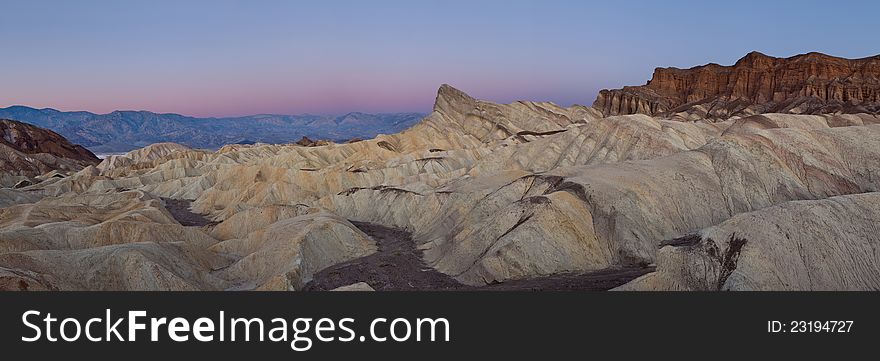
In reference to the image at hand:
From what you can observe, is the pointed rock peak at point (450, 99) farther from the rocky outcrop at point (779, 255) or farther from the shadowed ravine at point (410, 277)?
the rocky outcrop at point (779, 255)

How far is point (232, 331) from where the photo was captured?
13242mm

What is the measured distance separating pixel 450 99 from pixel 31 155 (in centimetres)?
9052

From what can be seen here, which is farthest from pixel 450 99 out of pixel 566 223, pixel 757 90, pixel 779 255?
pixel 779 255

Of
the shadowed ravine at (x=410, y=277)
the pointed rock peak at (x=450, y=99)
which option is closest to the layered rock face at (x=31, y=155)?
the pointed rock peak at (x=450, y=99)

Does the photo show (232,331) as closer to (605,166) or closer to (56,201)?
(605,166)

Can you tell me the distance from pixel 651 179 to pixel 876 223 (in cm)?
1493

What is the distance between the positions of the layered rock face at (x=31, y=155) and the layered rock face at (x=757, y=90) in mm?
118567

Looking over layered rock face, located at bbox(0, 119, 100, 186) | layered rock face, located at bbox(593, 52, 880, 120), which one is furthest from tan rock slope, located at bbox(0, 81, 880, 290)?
layered rock face, located at bbox(0, 119, 100, 186)

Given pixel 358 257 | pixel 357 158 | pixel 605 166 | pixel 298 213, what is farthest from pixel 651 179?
pixel 357 158

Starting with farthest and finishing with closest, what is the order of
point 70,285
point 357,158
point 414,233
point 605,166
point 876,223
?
1. point 357,158
2. point 414,233
3. point 605,166
4. point 70,285
5. point 876,223

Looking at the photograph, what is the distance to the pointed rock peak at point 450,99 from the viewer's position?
116m

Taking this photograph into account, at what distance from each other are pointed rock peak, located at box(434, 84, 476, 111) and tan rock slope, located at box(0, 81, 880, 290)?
45.5 metres

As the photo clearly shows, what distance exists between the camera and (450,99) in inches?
4616

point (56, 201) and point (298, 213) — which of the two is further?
point (56, 201)
